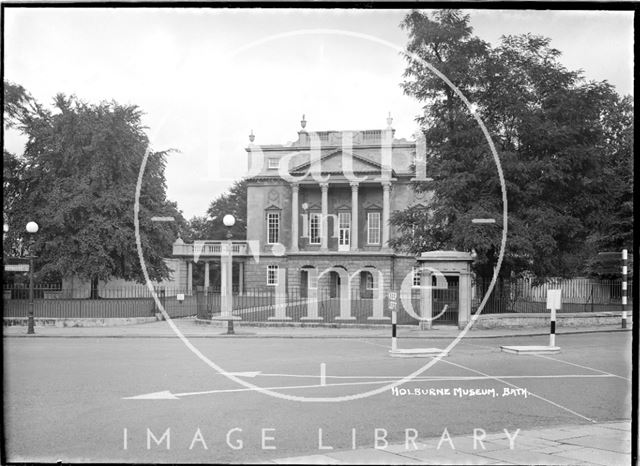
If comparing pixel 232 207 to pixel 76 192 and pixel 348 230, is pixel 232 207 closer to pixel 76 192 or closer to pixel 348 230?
pixel 348 230

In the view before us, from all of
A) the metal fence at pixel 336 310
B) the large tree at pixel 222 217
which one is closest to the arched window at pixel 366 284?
the large tree at pixel 222 217

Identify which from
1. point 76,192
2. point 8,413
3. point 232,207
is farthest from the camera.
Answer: point 232,207

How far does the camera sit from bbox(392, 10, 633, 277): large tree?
78.9 feet

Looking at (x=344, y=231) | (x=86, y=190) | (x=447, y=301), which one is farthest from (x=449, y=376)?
(x=344, y=231)

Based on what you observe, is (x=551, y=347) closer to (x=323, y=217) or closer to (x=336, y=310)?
(x=336, y=310)

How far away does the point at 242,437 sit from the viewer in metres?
7.55

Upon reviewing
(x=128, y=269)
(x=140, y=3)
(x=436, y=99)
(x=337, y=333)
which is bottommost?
(x=337, y=333)

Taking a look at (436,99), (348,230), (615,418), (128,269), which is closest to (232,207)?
(348,230)

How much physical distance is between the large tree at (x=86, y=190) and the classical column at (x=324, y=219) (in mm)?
19534

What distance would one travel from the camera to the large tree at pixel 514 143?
78.9 feet

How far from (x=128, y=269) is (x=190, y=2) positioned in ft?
96.1

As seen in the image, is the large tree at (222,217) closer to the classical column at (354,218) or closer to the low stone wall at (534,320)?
the classical column at (354,218)

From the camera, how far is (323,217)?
52.9 meters

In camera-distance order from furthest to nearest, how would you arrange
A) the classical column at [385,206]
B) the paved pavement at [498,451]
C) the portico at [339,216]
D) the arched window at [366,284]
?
the portico at [339,216], the arched window at [366,284], the classical column at [385,206], the paved pavement at [498,451]
